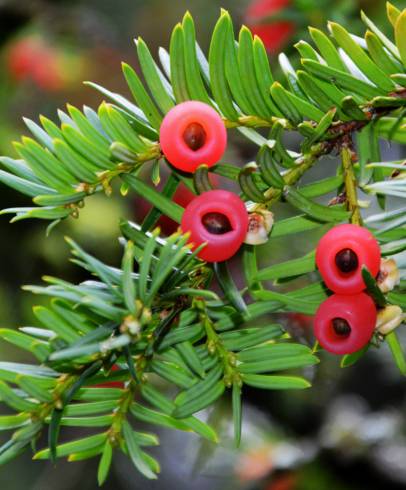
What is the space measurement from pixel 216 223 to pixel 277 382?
0.08 m

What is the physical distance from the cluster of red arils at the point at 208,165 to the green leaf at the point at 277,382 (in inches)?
2.6

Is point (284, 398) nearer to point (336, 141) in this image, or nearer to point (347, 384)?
point (347, 384)

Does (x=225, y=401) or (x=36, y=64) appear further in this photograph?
(x=36, y=64)

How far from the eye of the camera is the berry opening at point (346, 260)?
330mm

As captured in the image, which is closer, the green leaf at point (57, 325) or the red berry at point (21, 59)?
the green leaf at point (57, 325)

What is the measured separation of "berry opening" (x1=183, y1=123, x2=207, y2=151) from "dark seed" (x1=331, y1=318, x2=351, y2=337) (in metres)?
0.10

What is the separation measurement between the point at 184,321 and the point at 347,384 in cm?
61

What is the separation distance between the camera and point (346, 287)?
13.2 inches

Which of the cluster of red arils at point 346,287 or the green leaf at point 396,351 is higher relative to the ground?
the cluster of red arils at point 346,287

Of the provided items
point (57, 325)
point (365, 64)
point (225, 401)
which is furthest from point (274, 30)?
point (57, 325)

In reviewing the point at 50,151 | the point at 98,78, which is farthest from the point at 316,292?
the point at 98,78

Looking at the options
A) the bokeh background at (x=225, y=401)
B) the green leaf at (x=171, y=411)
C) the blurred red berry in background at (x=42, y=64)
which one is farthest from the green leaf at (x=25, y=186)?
the blurred red berry in background at (x=42, y=64)

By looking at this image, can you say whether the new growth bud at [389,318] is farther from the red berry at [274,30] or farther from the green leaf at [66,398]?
the red berry at [274,30]

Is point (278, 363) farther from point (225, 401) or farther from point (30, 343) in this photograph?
point (225, 401)
